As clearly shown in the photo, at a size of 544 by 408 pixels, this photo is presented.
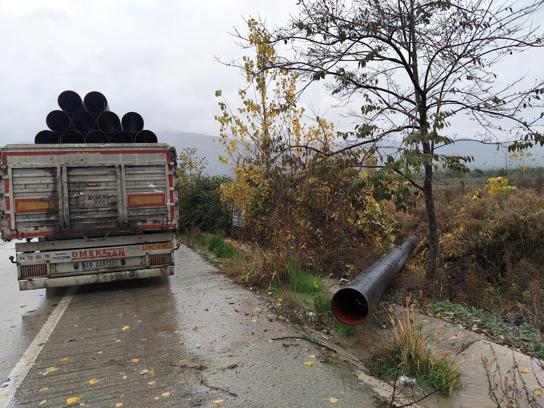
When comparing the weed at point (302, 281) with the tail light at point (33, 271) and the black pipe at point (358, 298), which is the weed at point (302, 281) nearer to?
the black pipe at point (358, 298)

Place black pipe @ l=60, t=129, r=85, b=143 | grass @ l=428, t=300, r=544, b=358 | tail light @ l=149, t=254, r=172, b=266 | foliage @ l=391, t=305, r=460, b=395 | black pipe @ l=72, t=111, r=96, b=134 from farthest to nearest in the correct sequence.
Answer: black pipe @ l=72, t=111, r=96, b=134
black pipe @ l=60, t=129, r=85, b=143
tail light @ l=149, t=254, r=172, b=266
grass @ l=428, t=300, r=544, b=358
foliage @ l=391, t=305, r=460, b=395

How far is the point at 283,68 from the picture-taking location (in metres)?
6.77

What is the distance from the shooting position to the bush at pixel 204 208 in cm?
1552

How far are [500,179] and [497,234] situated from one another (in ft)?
9.18

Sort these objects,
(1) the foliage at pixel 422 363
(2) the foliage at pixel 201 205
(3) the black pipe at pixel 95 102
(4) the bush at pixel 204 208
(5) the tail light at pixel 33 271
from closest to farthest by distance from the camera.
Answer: (1) the foliage at pixel 422 363 < (5) the tail light at pixel 33 271 < (3) the black pipe at pixel 95 102 < (4) the bush at pixel 204 208 < (2) the foliage at pixel 201 205

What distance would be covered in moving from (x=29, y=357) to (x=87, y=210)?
3163mm

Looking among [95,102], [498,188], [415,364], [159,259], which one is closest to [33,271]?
[159,259]

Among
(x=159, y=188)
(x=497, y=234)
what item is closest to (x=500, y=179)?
(x=497, y=234)

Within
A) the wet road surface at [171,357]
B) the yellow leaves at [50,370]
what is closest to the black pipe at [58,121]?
the wet road surface at [171,357]

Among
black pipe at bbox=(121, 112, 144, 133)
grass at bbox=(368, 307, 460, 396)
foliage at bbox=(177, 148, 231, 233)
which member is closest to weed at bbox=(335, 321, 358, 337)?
grass at bbox=(368, 307, 460, 396)

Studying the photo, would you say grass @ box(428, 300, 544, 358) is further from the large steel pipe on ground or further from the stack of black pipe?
the large steel pipe on ground

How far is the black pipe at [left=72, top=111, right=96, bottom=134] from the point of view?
30.7 ft

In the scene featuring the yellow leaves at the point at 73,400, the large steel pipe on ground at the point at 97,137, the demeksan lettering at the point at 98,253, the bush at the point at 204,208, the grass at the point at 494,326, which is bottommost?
the yellow leaves at the point at 73,400

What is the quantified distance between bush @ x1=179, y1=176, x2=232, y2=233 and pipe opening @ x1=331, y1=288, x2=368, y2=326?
10112mm
